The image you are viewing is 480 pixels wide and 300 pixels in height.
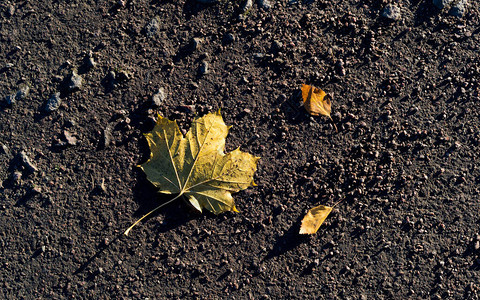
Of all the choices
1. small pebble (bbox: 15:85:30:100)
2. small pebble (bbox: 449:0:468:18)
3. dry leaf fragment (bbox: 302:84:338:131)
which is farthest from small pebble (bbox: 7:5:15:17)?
small pebble (bbox: 449:0:468:18)

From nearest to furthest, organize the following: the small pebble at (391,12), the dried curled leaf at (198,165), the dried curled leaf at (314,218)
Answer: the dried curled leaf at (198,165)
the dried curled leaf at (314,218)
the small pebble at (391,12)

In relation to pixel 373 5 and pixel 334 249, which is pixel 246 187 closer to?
pixel 334 249

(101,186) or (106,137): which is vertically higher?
(106,137)

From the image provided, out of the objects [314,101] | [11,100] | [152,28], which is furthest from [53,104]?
[314,101]

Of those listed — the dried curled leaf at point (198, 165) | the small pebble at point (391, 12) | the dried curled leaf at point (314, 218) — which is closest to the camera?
the dried curled leaf at point (198, 165)

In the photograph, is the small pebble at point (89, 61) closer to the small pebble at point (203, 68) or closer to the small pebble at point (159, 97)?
the small pebble at point (159, 97)

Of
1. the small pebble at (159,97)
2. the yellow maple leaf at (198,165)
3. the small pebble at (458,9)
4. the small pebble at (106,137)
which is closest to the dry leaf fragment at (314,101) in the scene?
the yellow maple leaf at (198,165)

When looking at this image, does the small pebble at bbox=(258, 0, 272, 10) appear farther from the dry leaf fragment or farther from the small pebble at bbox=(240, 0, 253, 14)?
the dry leaf fragment

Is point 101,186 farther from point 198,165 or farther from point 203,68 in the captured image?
point 203,68
